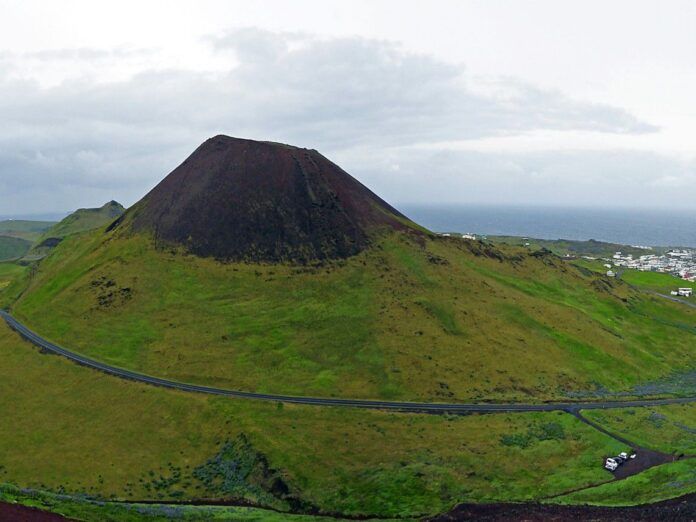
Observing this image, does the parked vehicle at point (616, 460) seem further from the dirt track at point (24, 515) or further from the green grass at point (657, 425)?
the dirt track at point (24, 515)

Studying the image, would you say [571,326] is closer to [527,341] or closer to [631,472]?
[527,341]

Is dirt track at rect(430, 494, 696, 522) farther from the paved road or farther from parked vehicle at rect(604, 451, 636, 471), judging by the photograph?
the paved road

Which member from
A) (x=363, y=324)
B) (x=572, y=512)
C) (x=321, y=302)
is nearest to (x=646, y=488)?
(x=572, y=512)

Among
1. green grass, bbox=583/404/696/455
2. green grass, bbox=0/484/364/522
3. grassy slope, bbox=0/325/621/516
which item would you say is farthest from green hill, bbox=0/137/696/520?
green grass, bbox=0/484/364/522

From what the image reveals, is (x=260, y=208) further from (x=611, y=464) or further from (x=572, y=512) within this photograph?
(x=572, y=512)

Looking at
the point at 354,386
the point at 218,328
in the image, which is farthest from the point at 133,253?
the point at 354,386

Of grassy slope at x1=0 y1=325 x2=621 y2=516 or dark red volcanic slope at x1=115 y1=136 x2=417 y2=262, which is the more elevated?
dark red volcanic slope at x1=115 y1=136 x2=417 y2=262

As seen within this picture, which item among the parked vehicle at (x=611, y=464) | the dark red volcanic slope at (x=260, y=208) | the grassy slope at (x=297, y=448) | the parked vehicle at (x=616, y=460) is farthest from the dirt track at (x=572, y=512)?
the dark red volcanic slope at (x=260, y=208)
